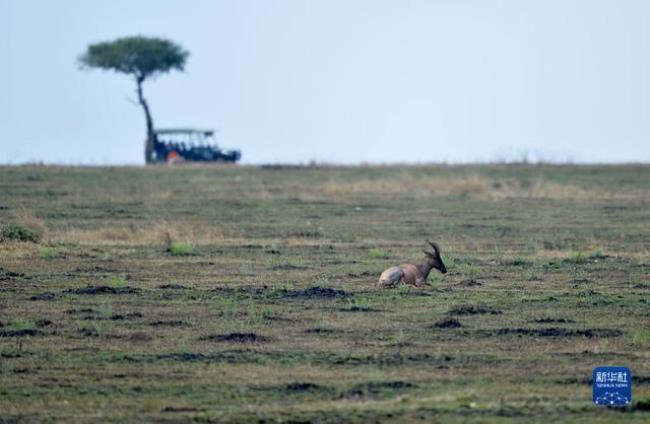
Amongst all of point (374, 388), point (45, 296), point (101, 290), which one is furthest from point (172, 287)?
point (374, 388)

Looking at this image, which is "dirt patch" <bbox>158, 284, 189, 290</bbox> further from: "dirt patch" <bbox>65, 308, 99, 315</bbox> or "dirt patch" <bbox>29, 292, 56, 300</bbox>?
"dirt patch" <bbox>65, 308, 99, 315</bbox>

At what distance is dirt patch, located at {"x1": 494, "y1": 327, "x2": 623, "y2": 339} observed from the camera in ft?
45.0

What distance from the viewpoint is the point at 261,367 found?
1212 cm

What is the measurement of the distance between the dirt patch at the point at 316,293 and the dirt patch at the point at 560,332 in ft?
9.82

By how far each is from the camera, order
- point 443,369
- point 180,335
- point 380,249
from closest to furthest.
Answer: point 443,369 < point 180,335 < point 380,249

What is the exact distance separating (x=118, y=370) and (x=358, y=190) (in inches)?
1020

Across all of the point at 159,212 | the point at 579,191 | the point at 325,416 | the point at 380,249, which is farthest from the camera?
the point at 579,191

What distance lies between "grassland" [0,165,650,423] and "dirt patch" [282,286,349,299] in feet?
0.11

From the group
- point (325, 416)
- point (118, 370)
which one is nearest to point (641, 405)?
point (325, 416)

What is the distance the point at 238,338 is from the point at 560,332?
10.3ft

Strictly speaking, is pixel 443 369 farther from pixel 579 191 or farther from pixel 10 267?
pixel 579 191

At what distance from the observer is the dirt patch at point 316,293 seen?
645 inches

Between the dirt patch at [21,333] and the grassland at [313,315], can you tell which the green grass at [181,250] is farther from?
the dirt patch at [21,333]

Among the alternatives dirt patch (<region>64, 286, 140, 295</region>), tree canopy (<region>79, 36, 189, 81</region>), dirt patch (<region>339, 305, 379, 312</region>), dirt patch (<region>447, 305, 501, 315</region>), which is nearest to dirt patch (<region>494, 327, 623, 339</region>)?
dirt patch (<region>447, 305, 501, 315</region>)
